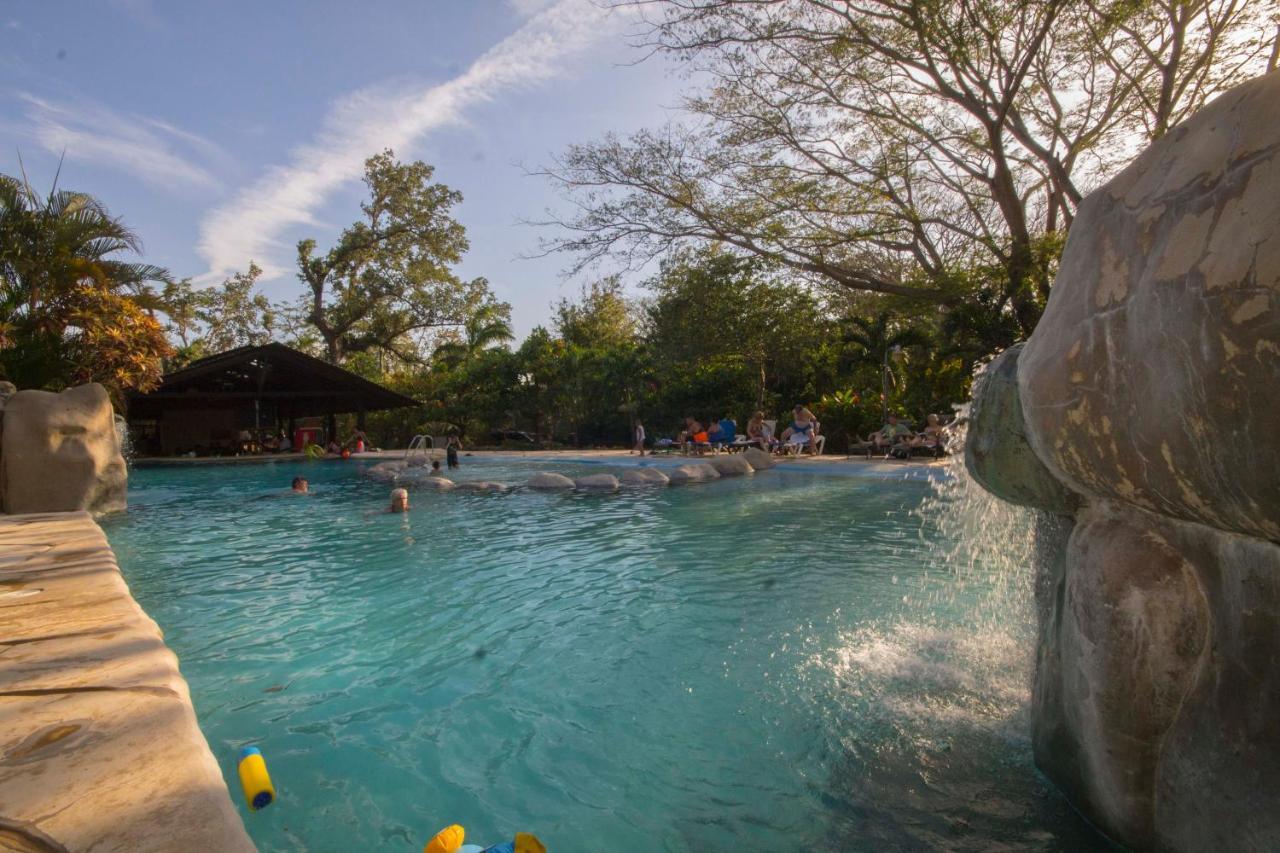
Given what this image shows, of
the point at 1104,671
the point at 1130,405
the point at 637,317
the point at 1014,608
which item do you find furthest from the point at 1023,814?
the point at 637,317

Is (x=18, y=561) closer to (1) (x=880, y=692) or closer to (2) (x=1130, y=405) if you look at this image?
(1) (x=880, y=692)

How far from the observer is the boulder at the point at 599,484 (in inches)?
494

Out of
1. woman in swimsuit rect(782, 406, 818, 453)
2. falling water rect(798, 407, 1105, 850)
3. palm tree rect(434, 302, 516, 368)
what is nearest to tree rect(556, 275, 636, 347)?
palm tree rect(434, 302, 516, 368)

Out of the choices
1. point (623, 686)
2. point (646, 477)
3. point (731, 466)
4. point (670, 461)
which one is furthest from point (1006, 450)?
point (670, 461)

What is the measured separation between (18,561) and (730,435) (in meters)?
16.9

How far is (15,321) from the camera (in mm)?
11781

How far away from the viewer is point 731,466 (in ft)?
47.1

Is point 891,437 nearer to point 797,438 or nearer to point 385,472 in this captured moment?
point 797,438

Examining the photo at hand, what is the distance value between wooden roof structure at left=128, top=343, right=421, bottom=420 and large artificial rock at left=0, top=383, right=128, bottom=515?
1121cm

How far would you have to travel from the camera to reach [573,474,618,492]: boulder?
12.5m

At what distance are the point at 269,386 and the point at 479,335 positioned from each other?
8944mm

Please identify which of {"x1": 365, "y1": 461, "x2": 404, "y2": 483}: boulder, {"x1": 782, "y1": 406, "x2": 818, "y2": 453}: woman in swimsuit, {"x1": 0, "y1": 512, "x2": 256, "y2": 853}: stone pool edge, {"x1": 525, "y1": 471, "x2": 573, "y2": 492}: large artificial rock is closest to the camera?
{"x1": 0, "y1": 512, "x2": 256, "y2": 853}: stone pool edge

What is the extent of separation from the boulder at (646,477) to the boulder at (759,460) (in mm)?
2265

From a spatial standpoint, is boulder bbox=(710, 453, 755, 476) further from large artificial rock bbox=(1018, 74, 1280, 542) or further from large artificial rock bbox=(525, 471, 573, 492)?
large artificial rock bbox=(1018, 74, 1280, 542)
